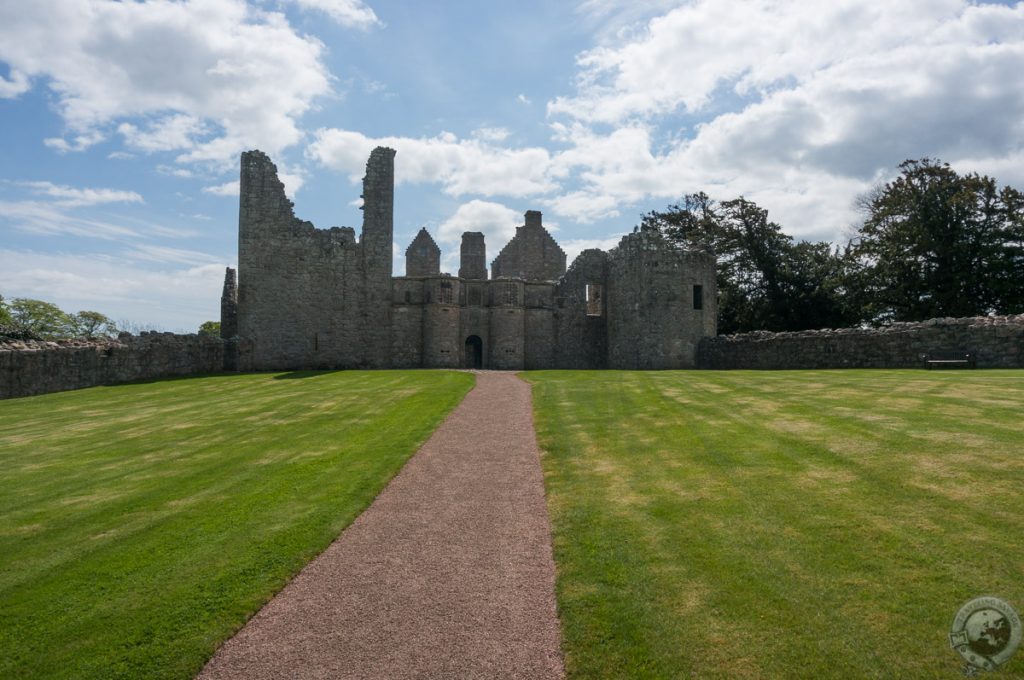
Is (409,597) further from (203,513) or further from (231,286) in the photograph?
(231,286)

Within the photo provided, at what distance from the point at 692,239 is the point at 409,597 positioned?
47.4m

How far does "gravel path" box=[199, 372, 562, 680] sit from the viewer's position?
4797 mm

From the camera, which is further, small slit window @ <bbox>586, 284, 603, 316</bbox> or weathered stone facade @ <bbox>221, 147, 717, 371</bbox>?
small slit window @ <bbox>586, 284, 603, 316</bbox>

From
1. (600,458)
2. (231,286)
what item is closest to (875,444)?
(600,458)

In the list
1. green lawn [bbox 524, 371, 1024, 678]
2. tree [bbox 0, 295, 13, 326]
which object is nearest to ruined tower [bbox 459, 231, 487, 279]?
green lawn [bbox 524, 371, 1024, 678]

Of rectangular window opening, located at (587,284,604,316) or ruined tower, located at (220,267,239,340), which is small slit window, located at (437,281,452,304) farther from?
ruined tower, located at (220,267,239,340)

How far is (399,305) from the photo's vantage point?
106 ft

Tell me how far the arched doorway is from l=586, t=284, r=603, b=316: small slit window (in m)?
6.64

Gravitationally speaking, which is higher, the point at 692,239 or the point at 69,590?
the point at 692,239

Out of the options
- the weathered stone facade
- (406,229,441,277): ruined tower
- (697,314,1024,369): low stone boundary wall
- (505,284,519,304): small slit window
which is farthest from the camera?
(406,229,441,277): ruined tower

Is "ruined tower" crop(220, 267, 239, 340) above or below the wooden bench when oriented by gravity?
above

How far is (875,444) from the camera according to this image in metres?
9.33

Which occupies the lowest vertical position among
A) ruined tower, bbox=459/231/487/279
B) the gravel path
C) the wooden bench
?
the gravel path

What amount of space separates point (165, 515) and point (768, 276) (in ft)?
141
